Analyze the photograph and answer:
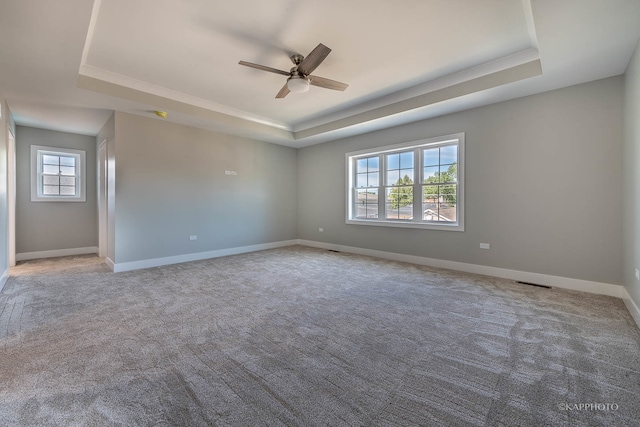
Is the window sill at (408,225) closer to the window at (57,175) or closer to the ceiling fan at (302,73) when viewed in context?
the ceiling fan at (302,73)

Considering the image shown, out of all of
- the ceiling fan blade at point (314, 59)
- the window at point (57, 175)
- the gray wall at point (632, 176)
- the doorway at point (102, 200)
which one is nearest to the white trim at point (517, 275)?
the gray wall at point (632, 176)

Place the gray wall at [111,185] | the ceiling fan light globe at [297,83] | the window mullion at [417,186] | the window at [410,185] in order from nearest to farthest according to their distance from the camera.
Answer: the ceiling fan light globe at [297,83]
the gray wall at [111,185]
the window at [410,185]
the window mullion at [417,186]

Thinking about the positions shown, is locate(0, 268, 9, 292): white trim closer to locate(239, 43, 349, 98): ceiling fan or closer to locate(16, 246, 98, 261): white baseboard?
locate(16, 246, 98, 261): white baseboard

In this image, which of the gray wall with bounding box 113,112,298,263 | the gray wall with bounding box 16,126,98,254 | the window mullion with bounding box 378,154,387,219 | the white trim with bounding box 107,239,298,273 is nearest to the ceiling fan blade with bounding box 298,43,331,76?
the window mullion with bounding box 378,154,387,219

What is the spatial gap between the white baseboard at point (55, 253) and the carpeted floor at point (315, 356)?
2395mm

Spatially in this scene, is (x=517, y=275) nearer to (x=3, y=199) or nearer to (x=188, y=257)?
(x=188, y=257)

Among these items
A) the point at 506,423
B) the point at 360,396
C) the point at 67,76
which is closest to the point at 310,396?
the point at 360,396

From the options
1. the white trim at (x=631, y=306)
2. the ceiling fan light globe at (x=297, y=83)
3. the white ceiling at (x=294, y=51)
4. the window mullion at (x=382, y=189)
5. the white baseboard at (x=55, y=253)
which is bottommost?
the white trim at (x=631, y=306)

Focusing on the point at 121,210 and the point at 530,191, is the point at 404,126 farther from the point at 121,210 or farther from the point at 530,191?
the point at 121,210

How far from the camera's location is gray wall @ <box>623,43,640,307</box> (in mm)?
2678

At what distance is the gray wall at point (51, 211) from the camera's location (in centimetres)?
538

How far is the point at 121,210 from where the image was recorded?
4621 millimetres

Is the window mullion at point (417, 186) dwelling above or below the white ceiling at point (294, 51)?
below

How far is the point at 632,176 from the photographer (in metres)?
2.86
